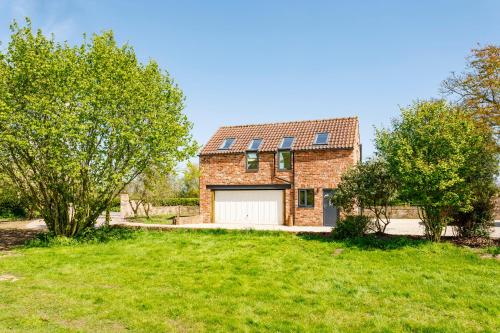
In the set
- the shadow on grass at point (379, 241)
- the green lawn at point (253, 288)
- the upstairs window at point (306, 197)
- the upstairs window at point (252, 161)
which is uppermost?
the upstairs window at point (252, 161)

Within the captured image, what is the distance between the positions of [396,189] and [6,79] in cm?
1840

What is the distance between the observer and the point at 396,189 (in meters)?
17.6

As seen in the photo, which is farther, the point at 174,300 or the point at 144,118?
the point at 144,118

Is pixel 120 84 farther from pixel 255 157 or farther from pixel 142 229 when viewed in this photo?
pixel 255 157

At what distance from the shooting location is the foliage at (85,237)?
17969mm

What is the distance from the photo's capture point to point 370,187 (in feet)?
57.6

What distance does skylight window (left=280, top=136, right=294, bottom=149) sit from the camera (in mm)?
27611

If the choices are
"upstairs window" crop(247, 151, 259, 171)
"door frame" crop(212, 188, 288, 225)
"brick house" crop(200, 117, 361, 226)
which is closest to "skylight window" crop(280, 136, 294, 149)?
"brick house" crop(200, 117, 361, 226)

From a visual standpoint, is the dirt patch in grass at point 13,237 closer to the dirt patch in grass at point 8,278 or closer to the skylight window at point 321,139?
the dirt patch in grass at point 8,278

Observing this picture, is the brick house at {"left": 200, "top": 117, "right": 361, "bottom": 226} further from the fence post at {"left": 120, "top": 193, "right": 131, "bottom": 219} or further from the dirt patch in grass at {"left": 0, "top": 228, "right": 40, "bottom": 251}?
the fence post at {"left": 120, "top": 193, "right": 131, "bottom": 219}

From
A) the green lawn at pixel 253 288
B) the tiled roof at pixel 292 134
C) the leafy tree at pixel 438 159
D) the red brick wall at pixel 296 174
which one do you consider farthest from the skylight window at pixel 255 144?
the leafy tree at pixel 438 159

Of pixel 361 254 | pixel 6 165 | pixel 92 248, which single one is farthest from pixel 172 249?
pixel 6 165

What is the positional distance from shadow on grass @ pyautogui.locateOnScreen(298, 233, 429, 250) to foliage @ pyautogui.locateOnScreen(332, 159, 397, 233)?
110cm

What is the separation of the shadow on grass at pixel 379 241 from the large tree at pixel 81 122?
8.65 metres
